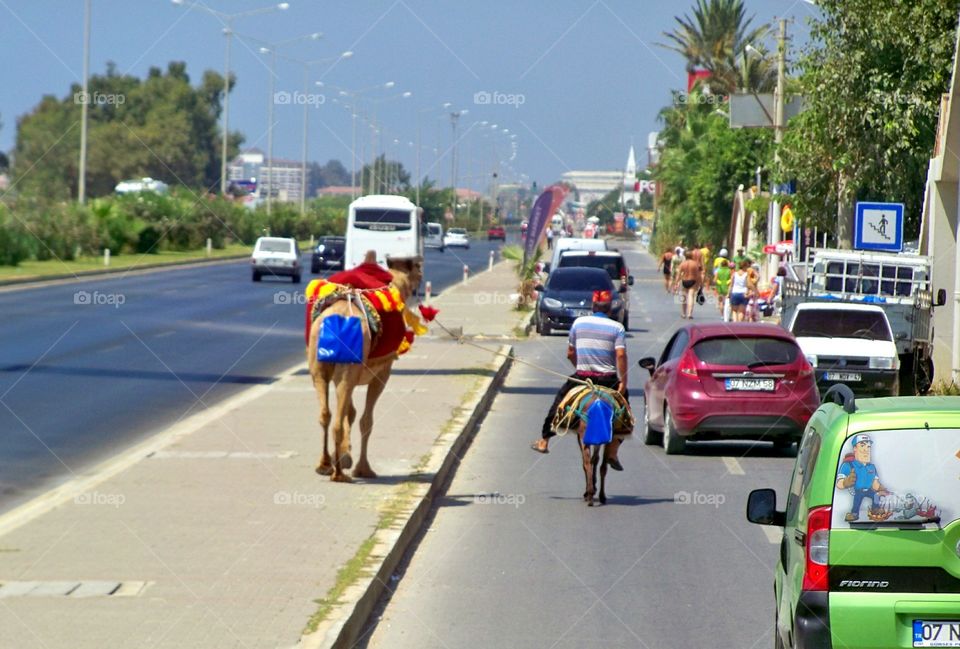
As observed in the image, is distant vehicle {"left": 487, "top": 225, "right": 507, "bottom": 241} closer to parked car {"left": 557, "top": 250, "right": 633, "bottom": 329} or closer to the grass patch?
the grass patch

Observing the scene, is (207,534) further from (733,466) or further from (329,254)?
(329,254)

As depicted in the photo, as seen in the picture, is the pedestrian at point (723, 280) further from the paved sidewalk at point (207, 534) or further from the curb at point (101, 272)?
the paved sidewalk at point (207, 534)

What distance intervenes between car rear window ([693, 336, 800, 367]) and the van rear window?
3740 cm

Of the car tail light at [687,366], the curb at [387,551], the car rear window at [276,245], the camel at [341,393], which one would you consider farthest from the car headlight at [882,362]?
the car rear window at [276,245]

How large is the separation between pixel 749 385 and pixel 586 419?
4.35 m

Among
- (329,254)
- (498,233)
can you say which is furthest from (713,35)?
(498,233)

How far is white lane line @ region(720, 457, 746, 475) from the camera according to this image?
15.7m

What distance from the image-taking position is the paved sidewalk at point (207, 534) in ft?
25.4

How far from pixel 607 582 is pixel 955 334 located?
59.8 feet

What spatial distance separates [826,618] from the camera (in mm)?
5898

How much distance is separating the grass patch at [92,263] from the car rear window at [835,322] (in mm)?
32406

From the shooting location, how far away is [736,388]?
1708 centimetres

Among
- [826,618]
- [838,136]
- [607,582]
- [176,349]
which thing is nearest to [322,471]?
[607,582]

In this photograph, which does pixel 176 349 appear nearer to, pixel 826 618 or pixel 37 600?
pixel 37 600
